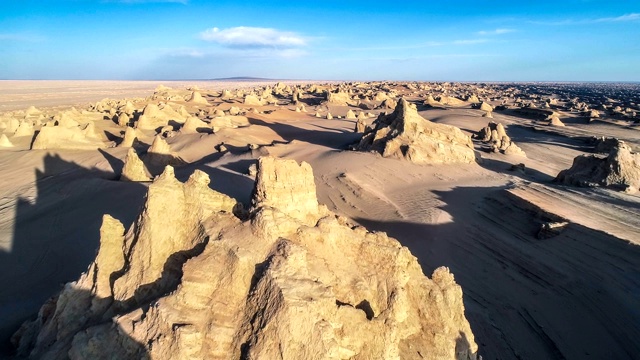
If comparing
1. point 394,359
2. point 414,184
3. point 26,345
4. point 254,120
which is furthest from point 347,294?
point 254,120

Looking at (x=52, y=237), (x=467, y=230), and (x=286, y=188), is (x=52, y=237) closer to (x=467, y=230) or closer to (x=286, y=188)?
(x=286, y=188)

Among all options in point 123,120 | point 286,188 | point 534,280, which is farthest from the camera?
point 123,120

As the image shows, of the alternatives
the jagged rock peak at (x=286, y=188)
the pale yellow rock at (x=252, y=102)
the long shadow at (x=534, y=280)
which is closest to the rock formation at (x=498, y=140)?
the long shadow at (x=534, y=280)

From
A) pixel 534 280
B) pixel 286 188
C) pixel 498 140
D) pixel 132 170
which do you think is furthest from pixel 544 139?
pixel 286 188

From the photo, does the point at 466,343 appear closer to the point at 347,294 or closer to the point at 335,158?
the point at 347,294

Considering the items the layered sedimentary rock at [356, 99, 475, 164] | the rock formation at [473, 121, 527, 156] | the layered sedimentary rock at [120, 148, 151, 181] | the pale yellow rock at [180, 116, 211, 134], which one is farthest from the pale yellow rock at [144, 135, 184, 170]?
the rock formation at [473, 121, 527, 156]

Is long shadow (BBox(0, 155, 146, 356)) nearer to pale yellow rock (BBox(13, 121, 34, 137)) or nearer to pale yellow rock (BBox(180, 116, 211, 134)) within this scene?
pale yellow rock (BBox(180, 116, 211, 134))
